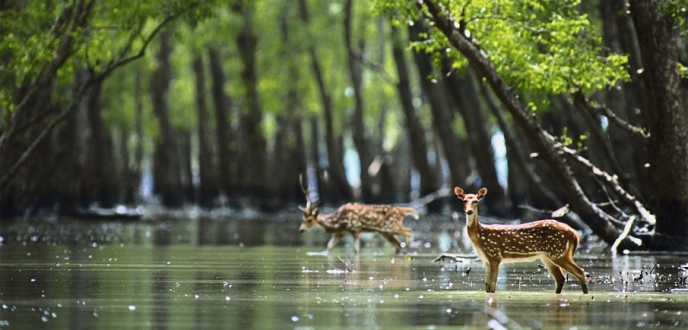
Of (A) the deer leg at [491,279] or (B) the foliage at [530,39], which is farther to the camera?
(B) the foliage at [530,39]

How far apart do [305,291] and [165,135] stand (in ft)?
150

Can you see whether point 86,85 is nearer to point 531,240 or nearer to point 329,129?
point 531,240

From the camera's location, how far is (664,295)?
1325cm

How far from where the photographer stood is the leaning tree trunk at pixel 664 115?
1975cm

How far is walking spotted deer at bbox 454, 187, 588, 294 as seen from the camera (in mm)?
13445

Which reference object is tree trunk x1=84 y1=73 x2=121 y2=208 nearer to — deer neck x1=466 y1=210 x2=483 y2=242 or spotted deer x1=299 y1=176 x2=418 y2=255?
spotted deer x1=299 y1=176 x2=418 y2=255

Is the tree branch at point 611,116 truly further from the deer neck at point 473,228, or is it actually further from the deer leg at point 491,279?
the deer leg at point 491,279

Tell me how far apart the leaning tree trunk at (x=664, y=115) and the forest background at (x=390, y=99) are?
0.09 feet

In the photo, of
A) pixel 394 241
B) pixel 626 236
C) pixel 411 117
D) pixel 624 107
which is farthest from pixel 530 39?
pixel 411 117

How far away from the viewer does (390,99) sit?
73938 mm

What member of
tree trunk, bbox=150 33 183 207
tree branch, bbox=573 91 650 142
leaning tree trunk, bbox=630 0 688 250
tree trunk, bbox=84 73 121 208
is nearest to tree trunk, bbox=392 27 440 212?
tree trunk, bbox=84 73 121 208

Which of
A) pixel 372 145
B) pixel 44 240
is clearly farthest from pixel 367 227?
pixel 372 145

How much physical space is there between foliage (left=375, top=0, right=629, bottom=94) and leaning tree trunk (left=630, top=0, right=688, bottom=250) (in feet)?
1.42

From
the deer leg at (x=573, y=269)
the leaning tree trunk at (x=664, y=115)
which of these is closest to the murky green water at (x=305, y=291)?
the deer leg at (x=573, y=269)
